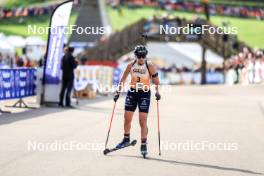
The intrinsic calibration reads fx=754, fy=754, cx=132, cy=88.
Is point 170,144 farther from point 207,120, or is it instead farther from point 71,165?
point 207,120

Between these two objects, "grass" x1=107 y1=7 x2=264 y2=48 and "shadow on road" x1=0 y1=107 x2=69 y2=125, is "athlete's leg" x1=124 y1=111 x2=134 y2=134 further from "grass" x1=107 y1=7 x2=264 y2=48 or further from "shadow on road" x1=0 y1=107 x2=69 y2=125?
"grass" x1=107 y1=7 x2=264 y2=48

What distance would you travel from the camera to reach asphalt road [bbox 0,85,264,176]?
33.1 ft

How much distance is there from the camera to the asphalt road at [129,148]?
33.1ft

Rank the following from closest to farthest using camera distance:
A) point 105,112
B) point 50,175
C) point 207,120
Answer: point 50,175, point 207,120, point 105,112

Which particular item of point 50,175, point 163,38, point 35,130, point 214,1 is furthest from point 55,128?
point 214,1

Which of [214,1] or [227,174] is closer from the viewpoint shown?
[227,174]

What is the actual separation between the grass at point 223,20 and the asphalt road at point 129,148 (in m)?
53.2

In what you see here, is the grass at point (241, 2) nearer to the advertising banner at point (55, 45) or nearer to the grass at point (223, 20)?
the grass at point (223, 20)

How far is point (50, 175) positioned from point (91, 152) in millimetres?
2559

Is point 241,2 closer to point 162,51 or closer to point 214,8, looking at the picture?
point 214,8

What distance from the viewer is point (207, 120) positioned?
61.1 feet

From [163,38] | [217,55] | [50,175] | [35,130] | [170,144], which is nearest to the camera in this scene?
[50,175]

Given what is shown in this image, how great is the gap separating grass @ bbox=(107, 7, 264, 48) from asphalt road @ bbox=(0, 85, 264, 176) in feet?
175

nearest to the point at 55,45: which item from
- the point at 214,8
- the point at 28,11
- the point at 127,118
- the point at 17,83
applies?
the point at 17,83
